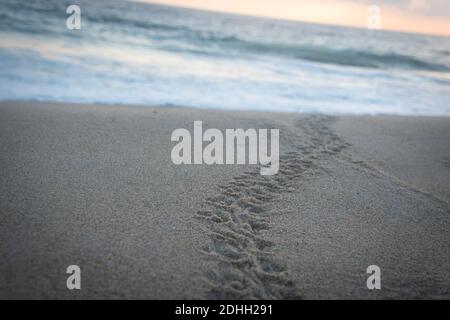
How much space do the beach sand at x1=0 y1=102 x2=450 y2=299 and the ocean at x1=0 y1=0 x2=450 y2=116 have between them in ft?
7.36

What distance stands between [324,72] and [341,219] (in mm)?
11162

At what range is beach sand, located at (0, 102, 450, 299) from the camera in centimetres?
234

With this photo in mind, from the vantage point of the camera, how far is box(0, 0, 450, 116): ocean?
705 centimetres

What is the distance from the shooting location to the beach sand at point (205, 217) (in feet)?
7.66

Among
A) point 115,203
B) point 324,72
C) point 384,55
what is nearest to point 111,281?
point 115,203

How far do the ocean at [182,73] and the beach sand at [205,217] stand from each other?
224 centimetres

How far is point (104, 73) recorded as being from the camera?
832 centimetres

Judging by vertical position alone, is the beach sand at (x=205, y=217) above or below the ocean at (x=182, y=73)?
below

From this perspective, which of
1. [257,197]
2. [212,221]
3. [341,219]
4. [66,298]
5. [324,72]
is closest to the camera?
[66,298]

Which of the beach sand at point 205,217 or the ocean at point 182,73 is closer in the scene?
the beach sand at point 205,217

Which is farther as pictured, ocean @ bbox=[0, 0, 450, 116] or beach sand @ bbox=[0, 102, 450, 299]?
ocean @ bbox=[0, 0, 450, 116]

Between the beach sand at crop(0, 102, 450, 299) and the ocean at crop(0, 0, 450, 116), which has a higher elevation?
the ocean at crop(0, 0, 450, 116)

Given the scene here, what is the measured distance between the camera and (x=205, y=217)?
3.02 m
